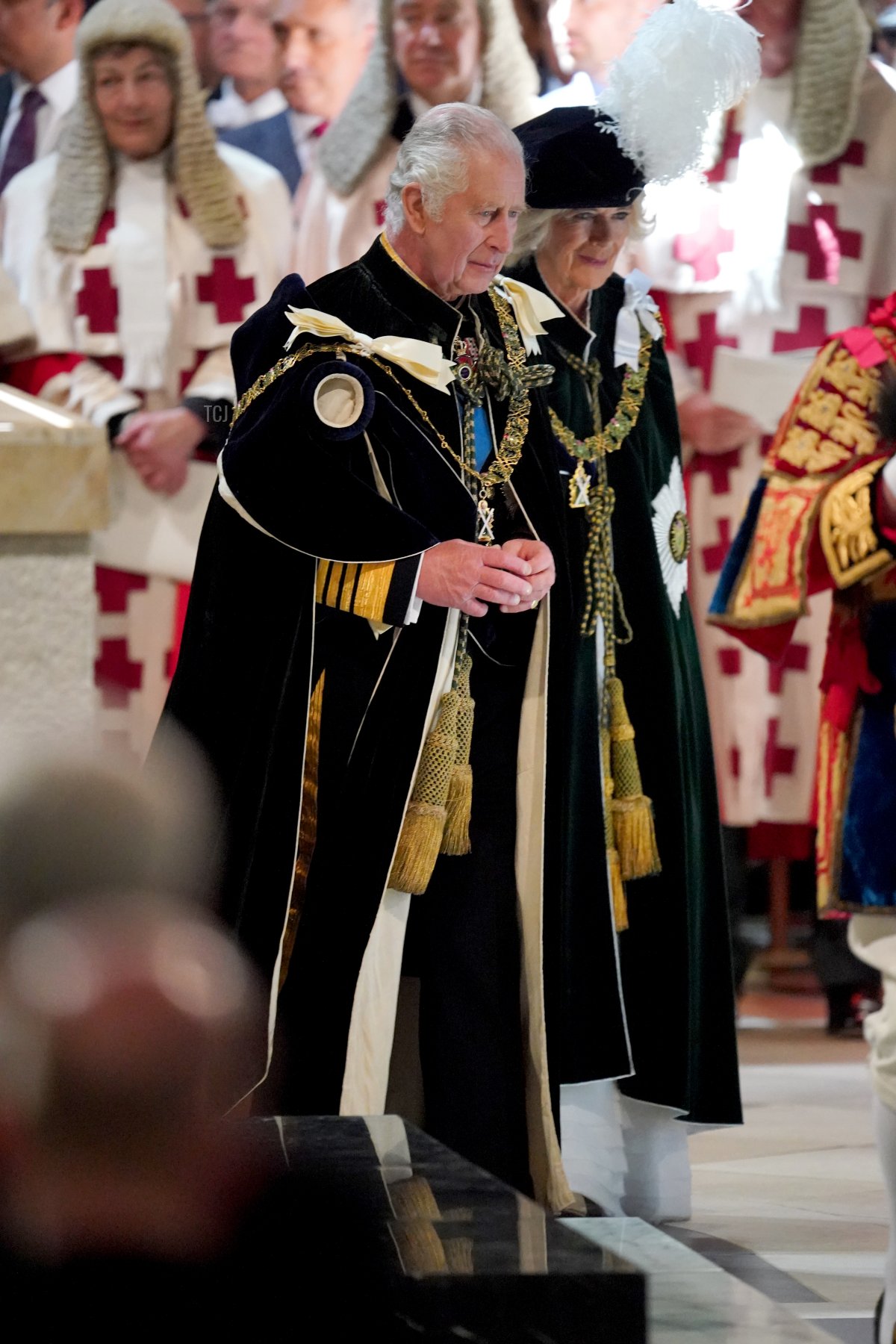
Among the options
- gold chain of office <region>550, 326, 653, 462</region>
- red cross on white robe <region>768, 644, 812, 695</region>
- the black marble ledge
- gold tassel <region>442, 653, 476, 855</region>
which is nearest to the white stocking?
gold tassel <region>442, 653, 476, 855</region>

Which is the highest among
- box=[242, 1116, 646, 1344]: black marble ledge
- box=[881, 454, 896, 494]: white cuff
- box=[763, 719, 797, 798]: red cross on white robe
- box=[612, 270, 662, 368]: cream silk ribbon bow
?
box=[612, 270, 662, 368]: cream silk ribbon bow

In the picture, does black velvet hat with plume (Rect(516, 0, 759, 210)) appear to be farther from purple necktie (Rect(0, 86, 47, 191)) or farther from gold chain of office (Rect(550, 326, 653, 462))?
purple necktie (Rect(0, 86, 47, 191))

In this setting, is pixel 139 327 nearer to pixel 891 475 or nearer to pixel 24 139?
pixel 24 139

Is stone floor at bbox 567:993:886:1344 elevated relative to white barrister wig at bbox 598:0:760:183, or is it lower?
lower

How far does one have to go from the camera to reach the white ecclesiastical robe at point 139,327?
6449 millimetres

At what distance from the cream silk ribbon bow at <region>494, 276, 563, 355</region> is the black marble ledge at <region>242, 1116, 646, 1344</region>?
2106 mm

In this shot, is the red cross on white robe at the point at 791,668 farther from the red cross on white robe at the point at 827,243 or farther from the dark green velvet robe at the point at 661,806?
the dark green velvet robe at the point at 661,806

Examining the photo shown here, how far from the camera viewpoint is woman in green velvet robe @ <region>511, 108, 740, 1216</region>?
153 inches

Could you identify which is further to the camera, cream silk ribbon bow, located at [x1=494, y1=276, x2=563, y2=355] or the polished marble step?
cream silk ribbon bow, located at [x1=494, y1=276, x2=563, y2=355]

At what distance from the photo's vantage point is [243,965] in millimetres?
938

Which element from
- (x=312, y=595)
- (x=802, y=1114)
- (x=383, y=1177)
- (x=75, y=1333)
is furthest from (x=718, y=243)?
(x=75, y=1333)

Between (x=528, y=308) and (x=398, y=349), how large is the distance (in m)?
0.39

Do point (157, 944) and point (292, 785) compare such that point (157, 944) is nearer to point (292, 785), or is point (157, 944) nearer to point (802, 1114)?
point (292, 785)

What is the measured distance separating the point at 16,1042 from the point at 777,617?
2.86 metres
